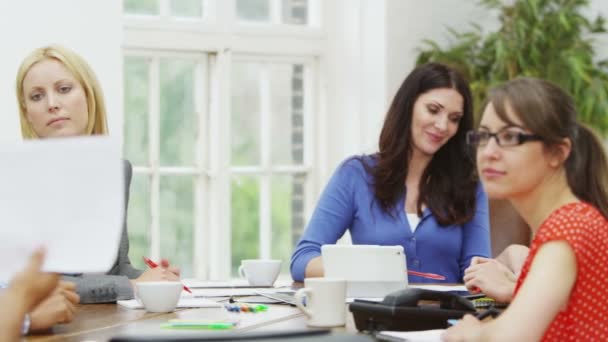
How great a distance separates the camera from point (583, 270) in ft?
4.99

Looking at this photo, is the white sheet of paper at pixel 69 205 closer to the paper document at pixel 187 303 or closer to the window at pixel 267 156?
the paper document at pixel 187 303

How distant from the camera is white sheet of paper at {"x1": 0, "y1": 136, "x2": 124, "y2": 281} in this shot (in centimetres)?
117

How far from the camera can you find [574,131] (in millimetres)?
1718

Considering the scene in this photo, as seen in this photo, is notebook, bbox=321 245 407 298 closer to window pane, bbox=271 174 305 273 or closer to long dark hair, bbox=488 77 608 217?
long dark hair, bbox=488 77 608 217

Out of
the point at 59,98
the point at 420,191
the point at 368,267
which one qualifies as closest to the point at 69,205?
the point at 368,267

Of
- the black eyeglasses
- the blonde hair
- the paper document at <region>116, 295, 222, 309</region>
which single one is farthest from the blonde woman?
the black eyeglasses

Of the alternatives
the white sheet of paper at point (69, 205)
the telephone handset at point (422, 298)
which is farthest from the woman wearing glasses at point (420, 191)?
the white sheet of paper at point (69, 205)

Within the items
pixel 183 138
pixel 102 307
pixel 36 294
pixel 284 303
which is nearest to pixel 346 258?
pixel 284 303

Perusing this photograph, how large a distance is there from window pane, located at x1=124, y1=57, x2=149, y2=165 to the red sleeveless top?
3.38m

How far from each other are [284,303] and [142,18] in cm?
280

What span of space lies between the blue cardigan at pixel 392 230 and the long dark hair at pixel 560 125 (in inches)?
47.7

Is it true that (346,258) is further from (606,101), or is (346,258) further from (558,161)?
(606,101)

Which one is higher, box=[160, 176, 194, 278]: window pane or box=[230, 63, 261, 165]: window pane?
box=[230, 63, 261, 165]: window pane

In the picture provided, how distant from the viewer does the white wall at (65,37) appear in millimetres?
4211
